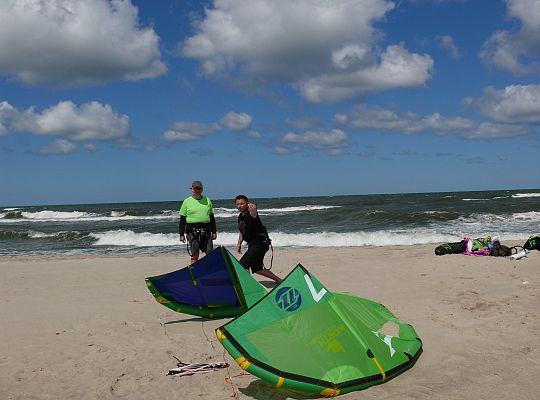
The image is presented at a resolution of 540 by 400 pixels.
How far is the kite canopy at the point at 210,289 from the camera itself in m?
5.53

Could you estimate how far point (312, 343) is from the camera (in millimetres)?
3553

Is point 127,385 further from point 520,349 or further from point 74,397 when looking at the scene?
point 520,349

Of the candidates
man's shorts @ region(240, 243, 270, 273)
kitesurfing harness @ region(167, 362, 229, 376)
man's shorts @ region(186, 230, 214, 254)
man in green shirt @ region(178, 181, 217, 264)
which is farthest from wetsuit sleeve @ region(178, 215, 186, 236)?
kitesurfing harness @ region(167, 362, 229, 376)

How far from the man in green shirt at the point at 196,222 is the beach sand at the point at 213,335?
1.07 metres

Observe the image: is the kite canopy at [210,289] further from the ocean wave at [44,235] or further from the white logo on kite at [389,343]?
the ocean wave at [44,235]

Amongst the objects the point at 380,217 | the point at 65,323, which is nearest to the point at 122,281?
the point at 65,323

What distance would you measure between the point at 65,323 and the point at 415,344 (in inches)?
157

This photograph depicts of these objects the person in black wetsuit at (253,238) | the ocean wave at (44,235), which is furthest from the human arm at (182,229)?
the ocean wave at (44,235)

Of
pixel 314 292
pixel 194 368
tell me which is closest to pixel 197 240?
pixel 194 368

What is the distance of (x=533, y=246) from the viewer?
32.4 feet

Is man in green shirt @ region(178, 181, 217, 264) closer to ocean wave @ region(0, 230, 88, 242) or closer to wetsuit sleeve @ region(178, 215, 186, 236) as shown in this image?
wetsuit sleeve @ region(178, 215, 186, 236)

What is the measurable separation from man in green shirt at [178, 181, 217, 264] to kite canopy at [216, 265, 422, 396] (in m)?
3.50

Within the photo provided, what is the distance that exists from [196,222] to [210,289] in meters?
1.80

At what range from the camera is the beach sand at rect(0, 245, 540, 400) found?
366 centimetres
